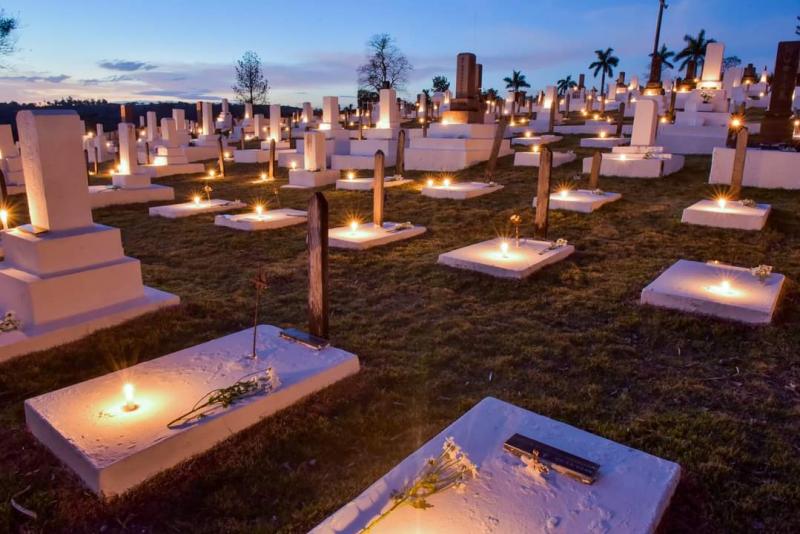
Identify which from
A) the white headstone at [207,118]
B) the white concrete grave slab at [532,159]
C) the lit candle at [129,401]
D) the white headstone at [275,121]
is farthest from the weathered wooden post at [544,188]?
the white headstone at [207,118]

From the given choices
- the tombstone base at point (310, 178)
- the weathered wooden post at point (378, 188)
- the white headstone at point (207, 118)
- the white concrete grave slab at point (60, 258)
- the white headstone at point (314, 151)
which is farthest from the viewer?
the white headstone at point (207, 118)

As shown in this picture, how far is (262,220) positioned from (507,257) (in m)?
5.19

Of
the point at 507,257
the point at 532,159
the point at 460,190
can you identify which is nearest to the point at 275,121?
the point at 532,159

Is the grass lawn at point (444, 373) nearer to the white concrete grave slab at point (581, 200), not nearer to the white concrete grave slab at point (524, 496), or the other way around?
the white concrete grave slab at point (524, 496)

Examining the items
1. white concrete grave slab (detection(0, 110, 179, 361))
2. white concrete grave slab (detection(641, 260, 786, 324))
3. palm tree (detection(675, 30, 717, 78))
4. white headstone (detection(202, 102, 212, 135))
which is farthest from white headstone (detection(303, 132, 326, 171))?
palm tree (detection(675, 30, 717, 78))

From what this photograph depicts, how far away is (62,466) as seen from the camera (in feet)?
11.1

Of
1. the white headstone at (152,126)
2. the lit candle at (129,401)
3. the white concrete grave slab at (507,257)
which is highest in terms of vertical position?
the white headstone at (152,126)

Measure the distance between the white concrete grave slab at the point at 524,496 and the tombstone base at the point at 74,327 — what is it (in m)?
3.92

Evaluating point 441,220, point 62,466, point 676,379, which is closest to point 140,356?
point 62,466

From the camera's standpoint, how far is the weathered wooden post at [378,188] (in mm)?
9586

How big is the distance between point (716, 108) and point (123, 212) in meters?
22.1

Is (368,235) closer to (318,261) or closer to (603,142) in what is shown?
(318,261)

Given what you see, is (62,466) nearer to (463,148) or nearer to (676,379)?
(676,379)

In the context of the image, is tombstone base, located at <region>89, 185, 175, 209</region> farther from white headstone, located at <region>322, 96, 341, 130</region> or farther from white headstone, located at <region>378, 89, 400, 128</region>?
white headstone, located at <region>322, 96, 341, 130</region>
